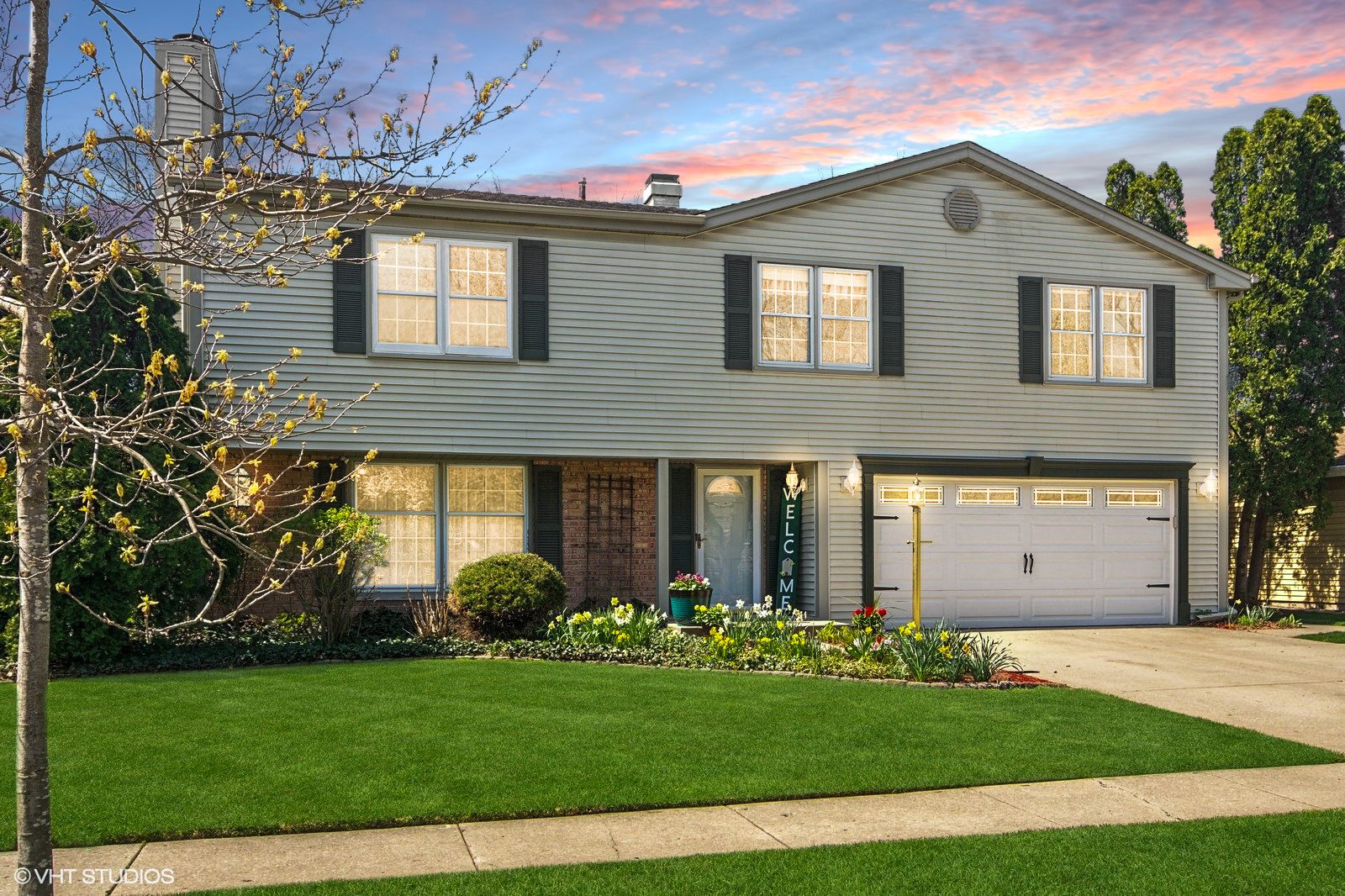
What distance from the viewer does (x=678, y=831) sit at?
19.9 ft

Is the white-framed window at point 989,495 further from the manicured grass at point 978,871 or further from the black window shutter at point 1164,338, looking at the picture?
the manicured grass at point 978,871

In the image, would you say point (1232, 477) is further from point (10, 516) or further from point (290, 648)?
point (10, 516)

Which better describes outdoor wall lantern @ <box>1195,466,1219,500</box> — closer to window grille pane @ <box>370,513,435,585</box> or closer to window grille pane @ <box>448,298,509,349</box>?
window grille pane @ <box>448,298,509,349</box>

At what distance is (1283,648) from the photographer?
14164 millimetres

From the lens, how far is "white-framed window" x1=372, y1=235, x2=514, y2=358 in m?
14.4

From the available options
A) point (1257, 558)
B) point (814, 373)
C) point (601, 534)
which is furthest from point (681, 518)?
point (1257, 558)

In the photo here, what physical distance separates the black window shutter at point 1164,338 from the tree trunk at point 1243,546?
4.31m

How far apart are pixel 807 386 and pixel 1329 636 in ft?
25.8

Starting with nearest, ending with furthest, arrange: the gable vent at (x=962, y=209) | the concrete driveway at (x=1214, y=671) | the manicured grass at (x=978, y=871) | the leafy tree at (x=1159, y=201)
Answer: the manicured grass at (x=978, y=871), the concrete driveway at (x=1214, y=671), the gable vent at (x=962, y=209), the leafy tree at (x=1159, y=201)

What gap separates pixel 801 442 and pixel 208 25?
37.8 ft

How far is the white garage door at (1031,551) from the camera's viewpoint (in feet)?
53.2

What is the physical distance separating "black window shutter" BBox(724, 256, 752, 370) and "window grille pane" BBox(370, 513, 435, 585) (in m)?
4.62

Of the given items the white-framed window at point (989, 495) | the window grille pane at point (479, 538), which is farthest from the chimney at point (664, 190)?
the white-framed window at point (989, 495)

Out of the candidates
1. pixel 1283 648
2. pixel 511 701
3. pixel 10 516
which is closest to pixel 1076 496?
pixel 1283 648
